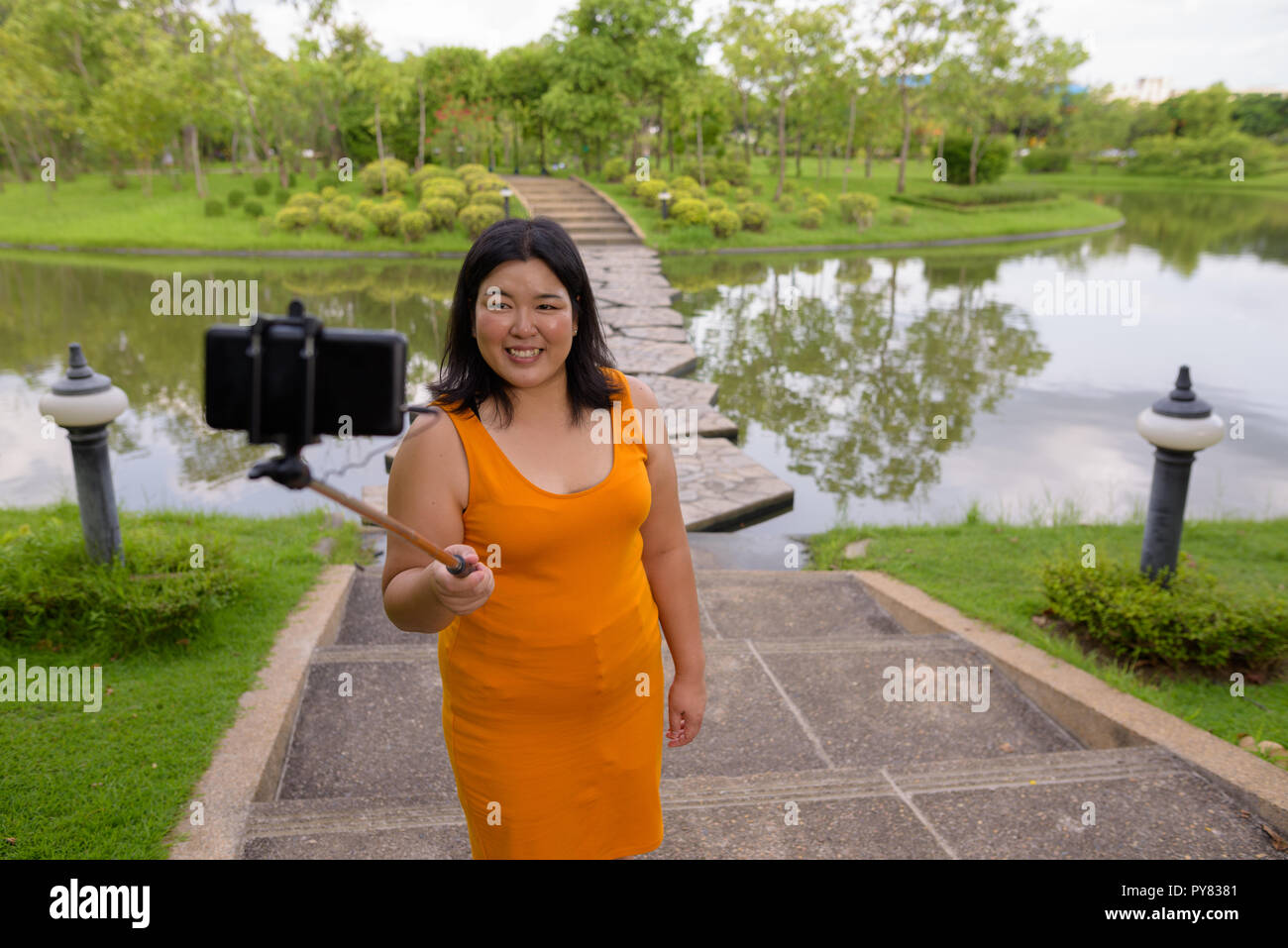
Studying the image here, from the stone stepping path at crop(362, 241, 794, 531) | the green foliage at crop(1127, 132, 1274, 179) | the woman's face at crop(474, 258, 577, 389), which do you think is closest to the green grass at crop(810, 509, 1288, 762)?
the stone stepping path at crop(362, 241, 794, 531)

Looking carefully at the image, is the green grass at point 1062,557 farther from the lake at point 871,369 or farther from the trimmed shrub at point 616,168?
the trimmed shrub at point 616,168

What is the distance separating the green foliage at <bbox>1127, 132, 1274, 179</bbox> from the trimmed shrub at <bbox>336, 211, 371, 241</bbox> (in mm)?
37208

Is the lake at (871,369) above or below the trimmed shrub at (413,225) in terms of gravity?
below

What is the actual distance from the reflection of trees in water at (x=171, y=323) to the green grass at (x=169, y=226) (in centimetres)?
180

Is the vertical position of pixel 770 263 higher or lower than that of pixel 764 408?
higher

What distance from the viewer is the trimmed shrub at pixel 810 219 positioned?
79.6 ft

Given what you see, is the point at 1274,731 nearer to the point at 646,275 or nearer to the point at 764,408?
the point at 764,408

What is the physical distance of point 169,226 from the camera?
2153cm

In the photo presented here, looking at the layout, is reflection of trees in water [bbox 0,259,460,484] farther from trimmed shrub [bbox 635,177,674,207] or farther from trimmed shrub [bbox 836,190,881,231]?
trimmed shrub [bbox 836,190,881,231]

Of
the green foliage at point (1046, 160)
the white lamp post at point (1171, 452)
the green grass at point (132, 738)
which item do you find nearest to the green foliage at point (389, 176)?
the green grass at point (132, 738)

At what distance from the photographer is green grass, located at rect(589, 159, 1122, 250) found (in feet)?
73.6
